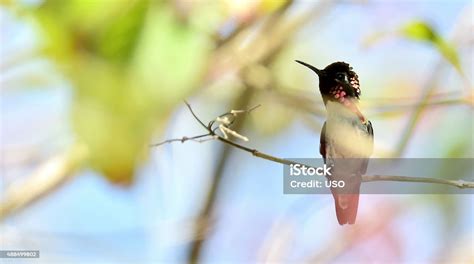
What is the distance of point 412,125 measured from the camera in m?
0.72

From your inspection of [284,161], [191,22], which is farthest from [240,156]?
[191,22]

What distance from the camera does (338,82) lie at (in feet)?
2.45

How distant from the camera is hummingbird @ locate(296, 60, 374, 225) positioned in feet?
2.34

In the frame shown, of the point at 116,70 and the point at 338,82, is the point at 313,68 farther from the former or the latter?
the point at 116,70

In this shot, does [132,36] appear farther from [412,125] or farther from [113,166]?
[412,125]

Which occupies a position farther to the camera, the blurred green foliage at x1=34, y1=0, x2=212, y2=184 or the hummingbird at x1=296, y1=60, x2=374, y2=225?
the hummingbird at x1=296, y1=60, x2=374, y2=225

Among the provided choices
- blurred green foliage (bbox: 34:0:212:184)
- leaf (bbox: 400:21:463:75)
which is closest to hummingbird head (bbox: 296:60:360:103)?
leaf (bbox: 400:21:463:75)

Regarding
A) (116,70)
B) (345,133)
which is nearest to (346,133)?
(345,133)

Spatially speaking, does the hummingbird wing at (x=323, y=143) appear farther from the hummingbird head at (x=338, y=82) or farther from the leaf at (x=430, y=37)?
the leaf at (x=430, y=37)

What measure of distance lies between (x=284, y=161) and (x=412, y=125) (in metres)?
0.15

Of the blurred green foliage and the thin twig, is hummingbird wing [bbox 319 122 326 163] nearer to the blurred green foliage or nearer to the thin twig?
the thin twig

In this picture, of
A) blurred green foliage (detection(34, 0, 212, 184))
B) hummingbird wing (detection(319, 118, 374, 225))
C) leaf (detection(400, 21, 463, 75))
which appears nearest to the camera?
blurred green foliage (detection(34, 0, 212, 184))

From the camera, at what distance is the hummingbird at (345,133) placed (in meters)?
0.71

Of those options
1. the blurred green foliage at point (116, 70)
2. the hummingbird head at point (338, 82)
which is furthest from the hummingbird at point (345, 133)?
the blurred green foliage at point (116, 70)
